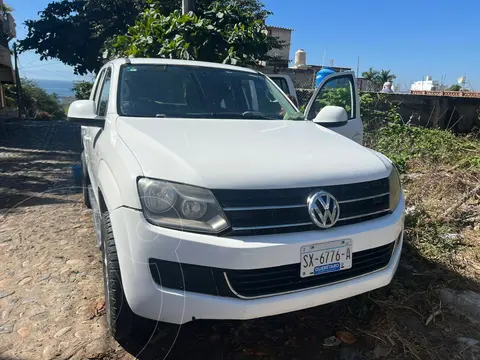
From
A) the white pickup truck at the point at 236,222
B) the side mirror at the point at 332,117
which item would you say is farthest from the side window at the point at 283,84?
the white pickup truck at the point at 236,222

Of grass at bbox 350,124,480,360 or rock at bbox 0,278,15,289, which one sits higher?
grass at bbox 350,124,480,360

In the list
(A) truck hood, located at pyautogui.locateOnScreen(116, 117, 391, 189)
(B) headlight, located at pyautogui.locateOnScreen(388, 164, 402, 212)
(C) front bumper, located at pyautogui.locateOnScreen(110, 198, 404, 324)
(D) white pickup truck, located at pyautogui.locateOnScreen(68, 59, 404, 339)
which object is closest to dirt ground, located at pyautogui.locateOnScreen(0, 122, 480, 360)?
(D) white pickup truck, located at pyautogui.locateOnScreen(68, 59, 404, 339)

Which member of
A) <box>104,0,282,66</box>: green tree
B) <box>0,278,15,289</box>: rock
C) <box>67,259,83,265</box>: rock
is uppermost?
<box>104,0,282,66</box>: green tree

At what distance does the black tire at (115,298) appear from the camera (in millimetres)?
2184

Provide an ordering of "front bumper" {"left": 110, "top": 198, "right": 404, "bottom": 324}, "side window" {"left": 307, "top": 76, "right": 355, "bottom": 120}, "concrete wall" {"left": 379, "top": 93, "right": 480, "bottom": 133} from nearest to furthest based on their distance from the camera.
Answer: "front bumper" {"left": 110, "top": 198, "right": 404, "bottom": 324}, "side window" {"left": 307, "top": 76, "right": 355, "bottom": 120}, "concrete wall" {"left": 379, "top": 93, "right": 480, "bottom": 133}

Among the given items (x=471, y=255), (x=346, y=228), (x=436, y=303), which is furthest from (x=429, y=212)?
(x=346, y=228)

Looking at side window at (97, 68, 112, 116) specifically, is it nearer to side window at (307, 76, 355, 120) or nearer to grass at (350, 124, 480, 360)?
side window at (307, 76, 355, 120)

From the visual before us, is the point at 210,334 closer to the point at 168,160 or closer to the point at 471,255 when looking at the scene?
the point at 168,160

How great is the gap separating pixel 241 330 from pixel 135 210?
122 cm

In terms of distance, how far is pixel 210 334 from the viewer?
8.63 ft

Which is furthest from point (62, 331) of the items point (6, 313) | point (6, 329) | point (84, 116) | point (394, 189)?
point (394, 189)

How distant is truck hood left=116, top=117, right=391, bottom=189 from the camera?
201cm

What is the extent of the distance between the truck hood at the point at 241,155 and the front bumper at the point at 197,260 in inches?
10.3

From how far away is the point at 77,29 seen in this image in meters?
18.0
